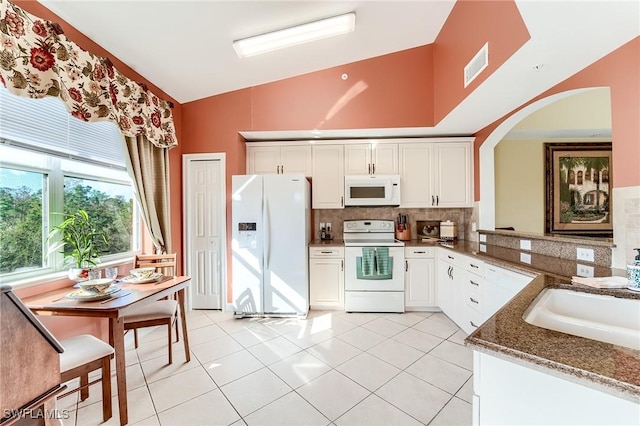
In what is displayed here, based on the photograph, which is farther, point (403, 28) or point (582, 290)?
point (403, 28)

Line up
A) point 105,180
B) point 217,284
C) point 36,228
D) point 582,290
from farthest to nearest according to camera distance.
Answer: point 217,284 → point 105,180 → point 36,228 → point 582,290

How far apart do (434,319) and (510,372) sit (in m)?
2.55

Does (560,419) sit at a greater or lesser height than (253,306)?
greater

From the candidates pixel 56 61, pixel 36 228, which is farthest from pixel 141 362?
pixel 56 61

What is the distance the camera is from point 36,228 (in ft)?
6.07

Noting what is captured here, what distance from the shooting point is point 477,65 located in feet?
6.64

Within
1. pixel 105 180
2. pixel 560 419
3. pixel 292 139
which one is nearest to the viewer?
pixel 560 419

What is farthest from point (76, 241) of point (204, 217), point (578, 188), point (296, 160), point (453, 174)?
point (578, 188)

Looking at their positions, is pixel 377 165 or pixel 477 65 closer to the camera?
pixel 477 65

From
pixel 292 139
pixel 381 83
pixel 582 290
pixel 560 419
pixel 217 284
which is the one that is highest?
pixel 381 83

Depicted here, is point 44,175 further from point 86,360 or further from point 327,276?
point 327,276

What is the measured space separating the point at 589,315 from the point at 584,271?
58cm

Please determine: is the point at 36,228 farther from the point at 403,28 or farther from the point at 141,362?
the point at 403,28

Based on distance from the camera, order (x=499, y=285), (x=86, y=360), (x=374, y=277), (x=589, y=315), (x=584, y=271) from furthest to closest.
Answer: (x=374, y=277) → (x=499, y=285) → (x=584, y=271) → (x=86, y=360) → (x=589, y=315)
